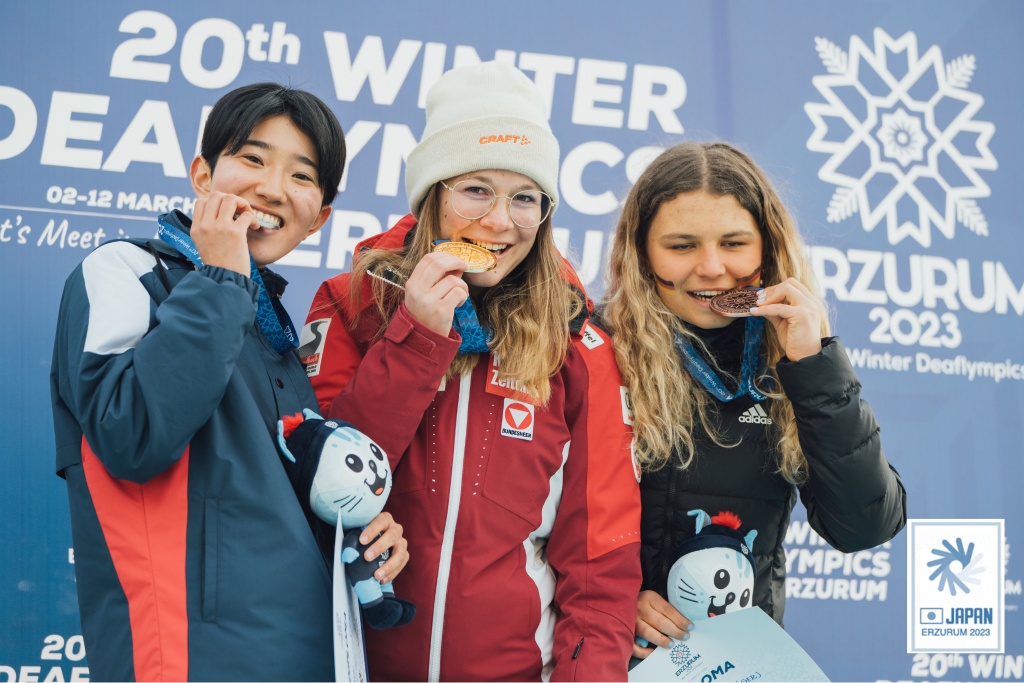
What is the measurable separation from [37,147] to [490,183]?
1.50m

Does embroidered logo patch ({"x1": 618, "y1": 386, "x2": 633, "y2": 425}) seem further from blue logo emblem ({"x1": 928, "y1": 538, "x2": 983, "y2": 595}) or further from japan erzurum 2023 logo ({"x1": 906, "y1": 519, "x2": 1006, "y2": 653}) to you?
blue logo emblem ({"x1": 928, "y1": 538, "x2": 983, "y2": 595})

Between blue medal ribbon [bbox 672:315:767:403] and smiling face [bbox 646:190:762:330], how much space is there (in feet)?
0.24

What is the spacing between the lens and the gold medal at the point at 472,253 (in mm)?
1902

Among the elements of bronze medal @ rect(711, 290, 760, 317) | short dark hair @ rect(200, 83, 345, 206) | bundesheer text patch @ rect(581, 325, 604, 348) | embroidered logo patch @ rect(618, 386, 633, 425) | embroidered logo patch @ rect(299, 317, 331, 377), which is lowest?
embroidered logo patch @ rect(618, 386, 633, 425)

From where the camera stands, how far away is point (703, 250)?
7.01 feet

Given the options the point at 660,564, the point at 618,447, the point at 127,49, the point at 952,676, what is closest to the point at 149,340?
the point at 618,447

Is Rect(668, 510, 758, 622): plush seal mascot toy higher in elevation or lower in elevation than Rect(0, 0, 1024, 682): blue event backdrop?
lower

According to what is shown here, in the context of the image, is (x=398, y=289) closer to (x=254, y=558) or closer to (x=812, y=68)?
(x=254, y=558)

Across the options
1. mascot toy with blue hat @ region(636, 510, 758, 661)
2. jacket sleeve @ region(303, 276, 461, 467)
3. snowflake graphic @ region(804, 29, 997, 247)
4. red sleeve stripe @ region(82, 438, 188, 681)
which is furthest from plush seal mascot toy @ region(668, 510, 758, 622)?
snowflake graphic @ region(804, 29, 997, 247)

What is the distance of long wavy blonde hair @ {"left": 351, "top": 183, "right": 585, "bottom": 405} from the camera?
1.95 m

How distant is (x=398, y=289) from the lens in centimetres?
196

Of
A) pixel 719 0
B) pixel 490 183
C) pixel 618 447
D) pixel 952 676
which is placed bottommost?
pixel 952 676

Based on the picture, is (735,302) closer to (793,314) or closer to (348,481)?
(793,314)

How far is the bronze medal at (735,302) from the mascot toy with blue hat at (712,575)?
50cm
